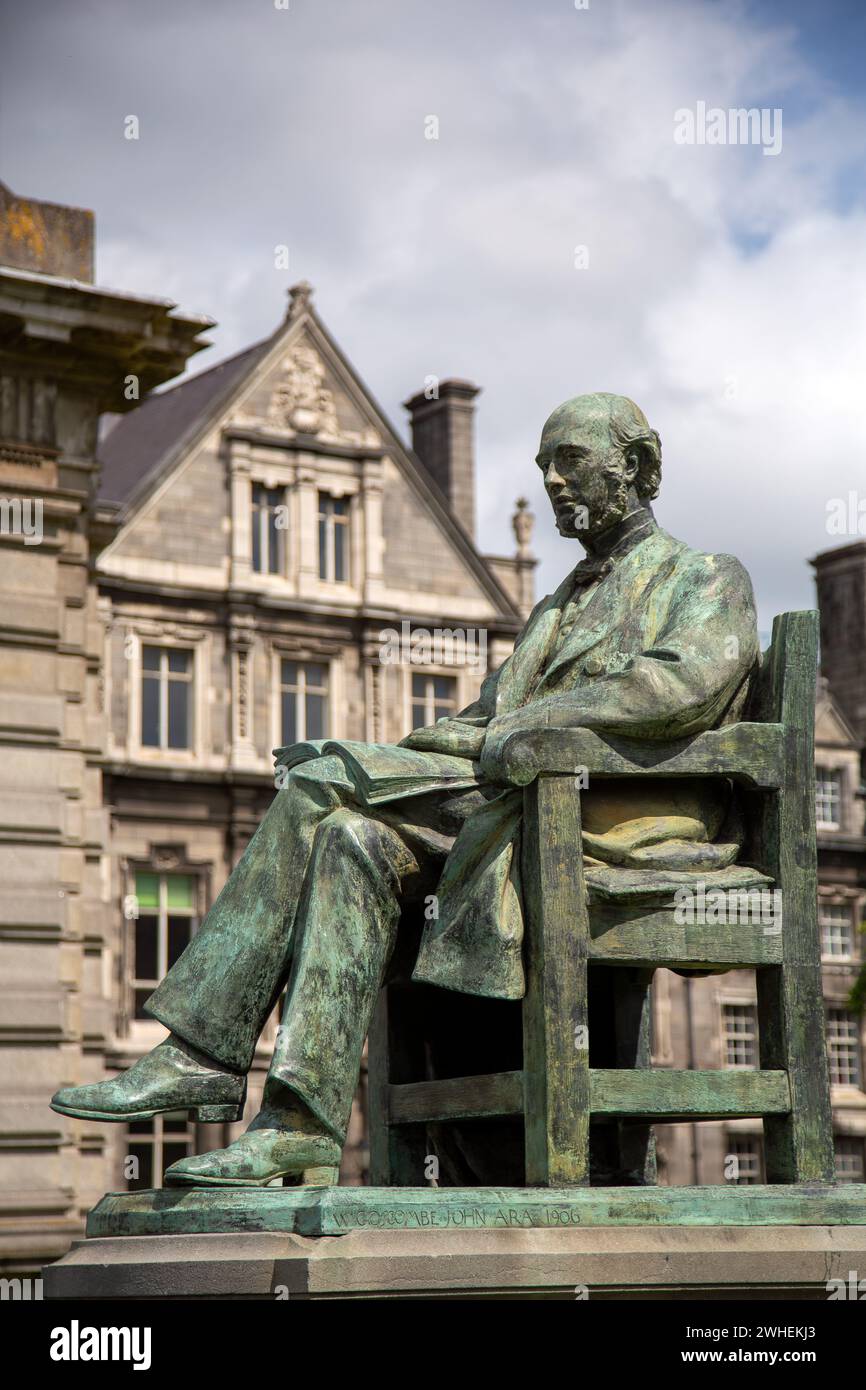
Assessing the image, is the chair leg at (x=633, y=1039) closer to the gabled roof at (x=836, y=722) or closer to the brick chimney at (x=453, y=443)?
the brick chimney at (x=453, y=443)

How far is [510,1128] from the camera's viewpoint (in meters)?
5.74

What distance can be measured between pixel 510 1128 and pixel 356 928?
34.1 inches

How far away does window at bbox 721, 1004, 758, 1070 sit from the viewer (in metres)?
37.7

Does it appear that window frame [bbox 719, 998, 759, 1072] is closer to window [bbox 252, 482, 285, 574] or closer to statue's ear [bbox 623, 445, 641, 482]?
window [bbox 252, 482, 285, 574]

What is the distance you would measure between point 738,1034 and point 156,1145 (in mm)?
12021

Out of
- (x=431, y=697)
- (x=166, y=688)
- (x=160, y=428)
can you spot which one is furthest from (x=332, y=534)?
(x=166, y=688)

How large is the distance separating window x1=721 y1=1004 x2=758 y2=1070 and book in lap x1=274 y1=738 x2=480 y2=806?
32.6 meters

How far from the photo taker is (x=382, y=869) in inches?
208

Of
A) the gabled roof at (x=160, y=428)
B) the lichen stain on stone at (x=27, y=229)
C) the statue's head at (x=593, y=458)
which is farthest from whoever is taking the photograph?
the gabled roof at (x=160, y=428)

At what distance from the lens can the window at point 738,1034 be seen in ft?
124

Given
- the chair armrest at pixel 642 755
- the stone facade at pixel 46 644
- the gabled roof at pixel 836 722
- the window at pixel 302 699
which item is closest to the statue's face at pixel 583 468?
the chair armrest at pixel 642 755

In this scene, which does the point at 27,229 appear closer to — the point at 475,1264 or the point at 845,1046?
the point at 475,1264

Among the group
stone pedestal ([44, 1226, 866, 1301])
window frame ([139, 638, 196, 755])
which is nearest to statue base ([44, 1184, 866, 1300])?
stone pedestal ([44, 1226, 866, 1301])

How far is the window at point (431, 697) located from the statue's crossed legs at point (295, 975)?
28626mm
